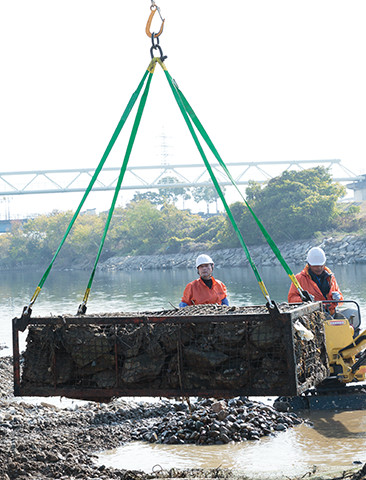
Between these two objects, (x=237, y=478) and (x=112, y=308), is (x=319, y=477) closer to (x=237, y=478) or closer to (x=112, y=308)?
(x=237, y=478)

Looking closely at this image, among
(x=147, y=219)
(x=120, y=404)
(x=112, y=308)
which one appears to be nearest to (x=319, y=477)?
(x=120, y=404)

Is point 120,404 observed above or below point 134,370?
below

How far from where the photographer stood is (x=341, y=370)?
23.2 feet

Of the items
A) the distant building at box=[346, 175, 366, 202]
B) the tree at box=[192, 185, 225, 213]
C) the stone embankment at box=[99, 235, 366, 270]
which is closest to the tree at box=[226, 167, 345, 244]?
the stone embankment at box=[99, 235, 366, 270]

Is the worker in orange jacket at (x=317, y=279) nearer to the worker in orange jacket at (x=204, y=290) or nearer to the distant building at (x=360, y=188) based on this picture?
the worker in orange jacket at (x=204, y=290)

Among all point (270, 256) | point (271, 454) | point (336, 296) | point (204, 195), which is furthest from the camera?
point (204, 195)

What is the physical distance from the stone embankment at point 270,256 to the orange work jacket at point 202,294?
42.2m

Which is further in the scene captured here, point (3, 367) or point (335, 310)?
point (3, 367)

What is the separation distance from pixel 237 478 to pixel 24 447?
83.3 inches

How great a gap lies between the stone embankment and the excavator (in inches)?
1651

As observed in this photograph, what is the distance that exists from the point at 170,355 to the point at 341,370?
3.10 metres

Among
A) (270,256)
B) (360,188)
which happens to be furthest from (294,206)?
(360,188)

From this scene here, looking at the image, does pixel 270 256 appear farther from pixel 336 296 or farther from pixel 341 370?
pixel 341 370

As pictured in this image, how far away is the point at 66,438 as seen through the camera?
6.55m
